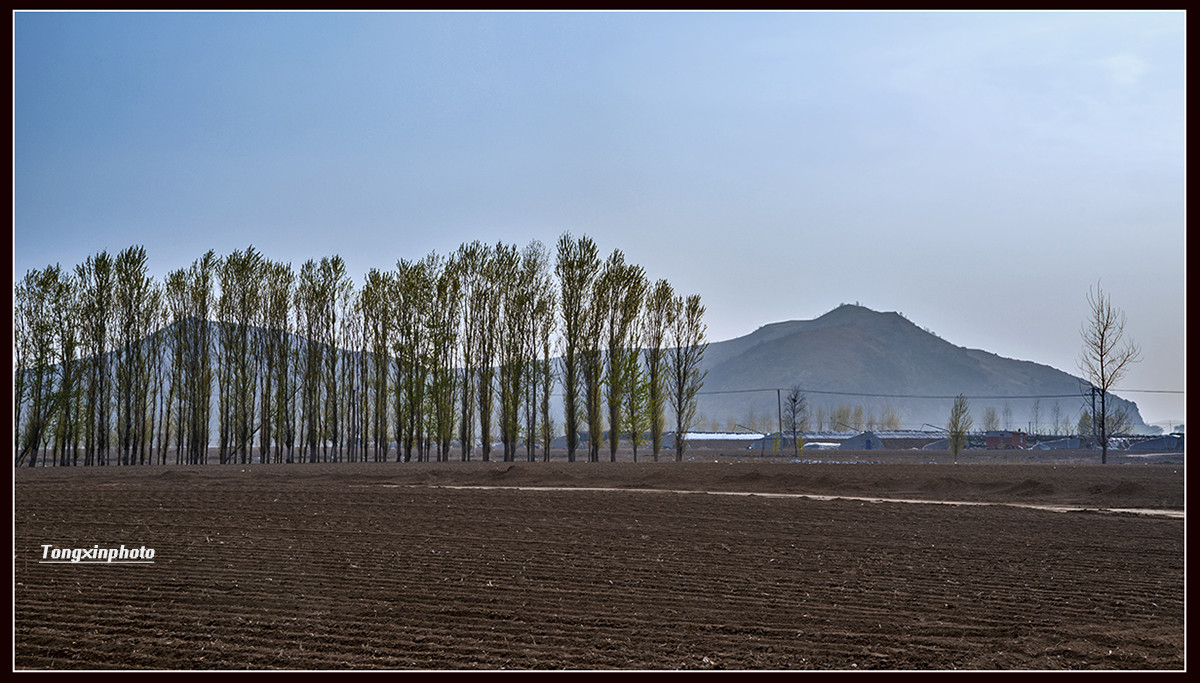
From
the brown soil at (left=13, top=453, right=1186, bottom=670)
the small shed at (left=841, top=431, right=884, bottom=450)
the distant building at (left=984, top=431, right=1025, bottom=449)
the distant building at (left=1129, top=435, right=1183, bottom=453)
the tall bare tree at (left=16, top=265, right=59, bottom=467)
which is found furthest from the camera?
the small shed at (left=841, top=431, right=884, bottom=450)

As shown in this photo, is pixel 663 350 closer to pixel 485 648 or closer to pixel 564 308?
pixel 564 308

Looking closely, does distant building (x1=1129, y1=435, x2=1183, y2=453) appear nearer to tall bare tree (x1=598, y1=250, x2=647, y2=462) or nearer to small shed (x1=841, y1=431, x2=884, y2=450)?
small shed (x1=841, y1=431, x2=884, y2=450)

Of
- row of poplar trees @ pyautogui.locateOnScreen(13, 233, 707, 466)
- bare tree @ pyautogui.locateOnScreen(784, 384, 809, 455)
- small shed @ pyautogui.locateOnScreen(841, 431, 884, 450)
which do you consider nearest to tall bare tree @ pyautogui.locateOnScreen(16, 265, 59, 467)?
row of poplar trees @ pyautogui.locateOnScreen(13, 233, 707, 466)

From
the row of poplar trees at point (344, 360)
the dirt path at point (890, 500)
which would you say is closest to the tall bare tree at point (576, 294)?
the row of poplar trees at point (344, 360)

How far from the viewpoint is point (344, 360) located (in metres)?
50.7

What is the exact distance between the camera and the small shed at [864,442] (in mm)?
88688

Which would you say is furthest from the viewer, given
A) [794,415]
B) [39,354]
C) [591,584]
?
[794,415]

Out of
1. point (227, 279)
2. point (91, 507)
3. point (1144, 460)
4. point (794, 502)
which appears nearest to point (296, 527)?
point (91, 507)

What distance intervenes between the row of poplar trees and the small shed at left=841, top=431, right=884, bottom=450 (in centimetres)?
4677

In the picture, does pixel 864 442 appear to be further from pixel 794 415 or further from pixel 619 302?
pixel 619 302

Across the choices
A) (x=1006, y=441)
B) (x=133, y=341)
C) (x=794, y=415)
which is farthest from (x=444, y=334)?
(x=1006, y=441)

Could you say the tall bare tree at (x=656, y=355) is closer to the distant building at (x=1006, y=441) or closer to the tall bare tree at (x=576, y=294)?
the tall bare tree at (x=576, y=294)

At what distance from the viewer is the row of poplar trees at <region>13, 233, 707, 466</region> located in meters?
45.0

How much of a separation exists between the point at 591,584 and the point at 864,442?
88.2 m
